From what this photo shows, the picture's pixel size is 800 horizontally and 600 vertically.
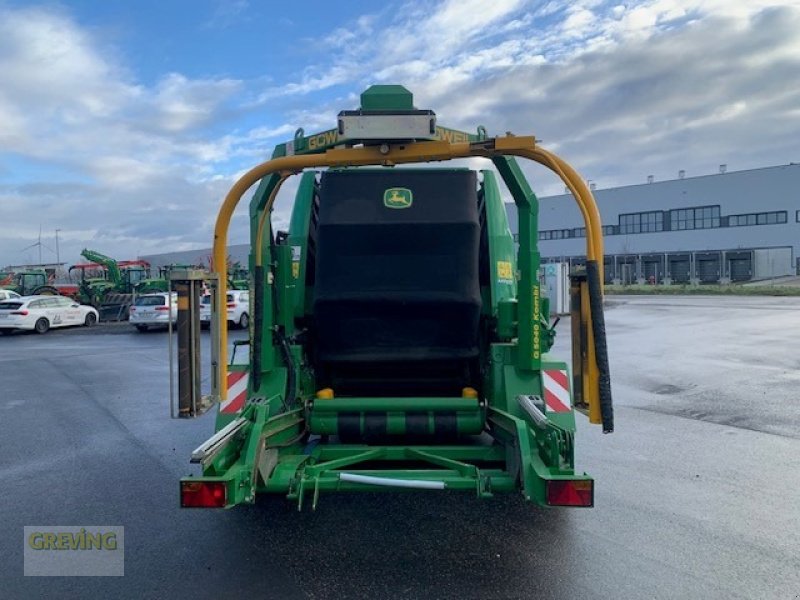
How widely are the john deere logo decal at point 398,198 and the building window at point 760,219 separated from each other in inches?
2548

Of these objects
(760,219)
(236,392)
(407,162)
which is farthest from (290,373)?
(760,219)

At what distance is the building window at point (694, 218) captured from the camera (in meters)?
62.5

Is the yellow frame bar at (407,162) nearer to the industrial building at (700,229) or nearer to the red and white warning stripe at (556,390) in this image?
the red and white warning stripe at (556,390)

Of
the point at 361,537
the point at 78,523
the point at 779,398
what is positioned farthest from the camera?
the point at 779,398

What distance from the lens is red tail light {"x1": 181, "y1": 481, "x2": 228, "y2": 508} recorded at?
3572 millimetres

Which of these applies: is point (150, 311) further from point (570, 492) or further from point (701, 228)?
point (701, 228)

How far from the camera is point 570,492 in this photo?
3568mm

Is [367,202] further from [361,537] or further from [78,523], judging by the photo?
[78,523]

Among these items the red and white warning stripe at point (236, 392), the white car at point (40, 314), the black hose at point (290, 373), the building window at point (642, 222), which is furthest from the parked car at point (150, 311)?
the building window at point (642, 222)

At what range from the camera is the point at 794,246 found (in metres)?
57.5

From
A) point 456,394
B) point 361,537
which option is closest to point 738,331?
point 456,394

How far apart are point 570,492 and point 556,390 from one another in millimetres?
1340

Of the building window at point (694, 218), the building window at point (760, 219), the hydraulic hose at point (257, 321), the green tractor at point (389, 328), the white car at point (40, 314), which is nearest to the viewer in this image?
the green tractor at point (389, 328)

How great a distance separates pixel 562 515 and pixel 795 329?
17.6 m
